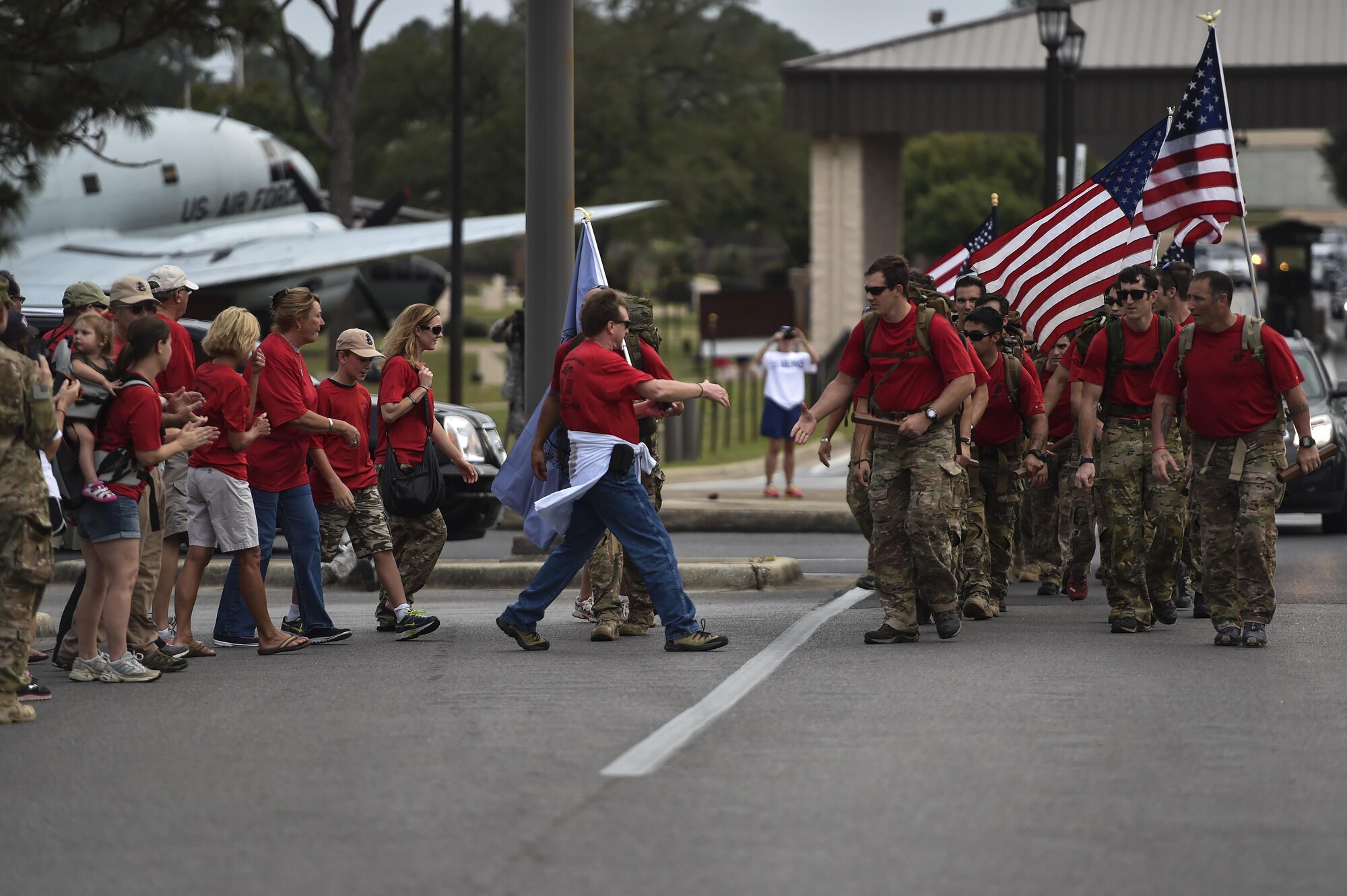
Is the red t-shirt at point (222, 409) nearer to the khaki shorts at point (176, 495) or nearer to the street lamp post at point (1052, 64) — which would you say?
the khaki shorts at point (176, 495)

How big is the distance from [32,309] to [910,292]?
6937 millimetres

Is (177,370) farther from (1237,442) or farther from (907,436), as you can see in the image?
(1237,442)

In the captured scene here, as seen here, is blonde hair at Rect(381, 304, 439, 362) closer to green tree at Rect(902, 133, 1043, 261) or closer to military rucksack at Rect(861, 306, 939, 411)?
military rucksack at Rect(861, 306, 939, 411)

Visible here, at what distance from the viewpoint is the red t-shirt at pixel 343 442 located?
10258 millimetres

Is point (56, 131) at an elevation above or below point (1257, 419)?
above

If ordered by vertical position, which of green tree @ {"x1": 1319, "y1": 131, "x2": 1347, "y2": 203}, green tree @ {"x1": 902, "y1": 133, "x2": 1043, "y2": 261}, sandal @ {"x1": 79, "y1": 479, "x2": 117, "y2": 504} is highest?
green tree @ {"x1": 1319, "y1": 131, "x2": 1347, "y2": 203}

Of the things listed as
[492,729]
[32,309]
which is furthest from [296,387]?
[32,309]

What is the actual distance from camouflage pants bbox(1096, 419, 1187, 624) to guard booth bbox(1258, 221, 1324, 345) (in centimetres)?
3785

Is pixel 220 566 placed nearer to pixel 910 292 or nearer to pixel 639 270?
pixel 910 292

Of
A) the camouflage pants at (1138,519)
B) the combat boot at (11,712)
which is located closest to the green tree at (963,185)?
the camouflage pants at (1138,519)

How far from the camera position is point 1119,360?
10.6 meters

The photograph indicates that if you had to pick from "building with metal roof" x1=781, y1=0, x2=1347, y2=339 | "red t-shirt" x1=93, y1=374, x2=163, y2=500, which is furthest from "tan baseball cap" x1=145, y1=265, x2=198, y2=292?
"building with metal roof" x1=781, y1=0, x2=1347, y2=339

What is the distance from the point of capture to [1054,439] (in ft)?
41.3

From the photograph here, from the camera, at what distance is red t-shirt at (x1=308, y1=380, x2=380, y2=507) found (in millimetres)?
10258
